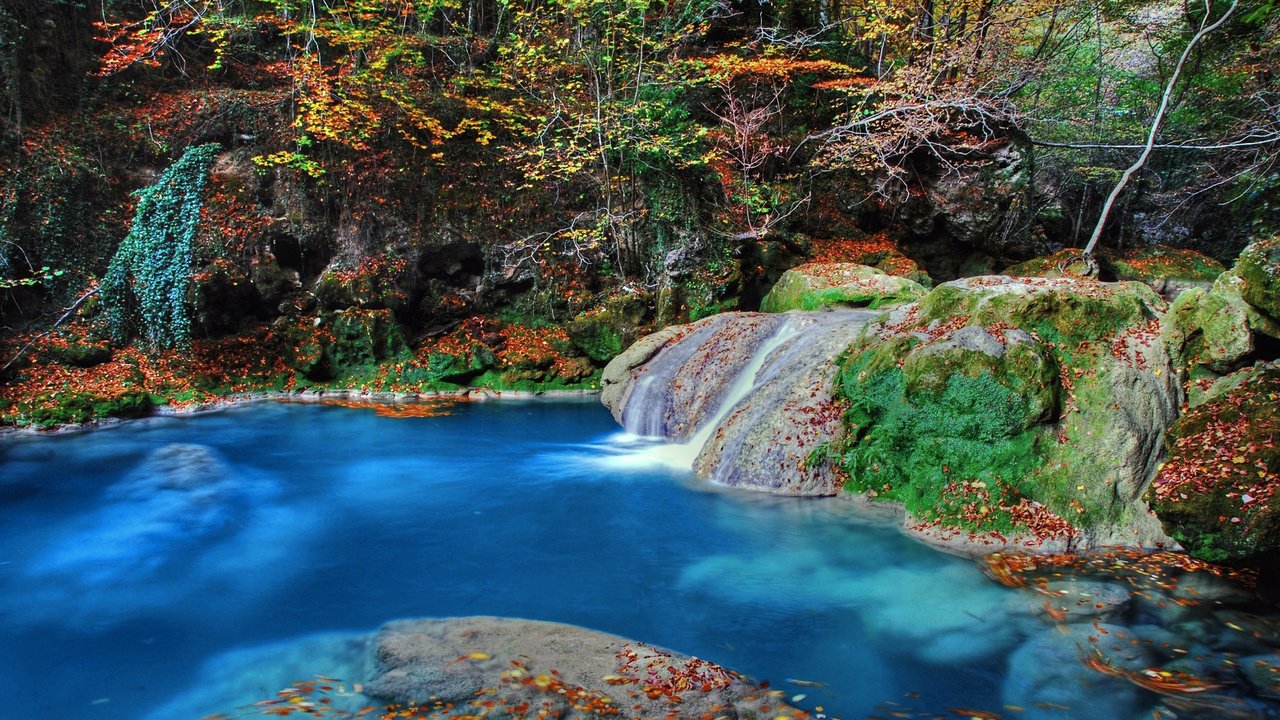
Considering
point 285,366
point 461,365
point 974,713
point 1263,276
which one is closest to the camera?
point 974,713

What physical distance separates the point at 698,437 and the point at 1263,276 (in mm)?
6721

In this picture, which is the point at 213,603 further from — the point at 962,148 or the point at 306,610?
the point at 962,148

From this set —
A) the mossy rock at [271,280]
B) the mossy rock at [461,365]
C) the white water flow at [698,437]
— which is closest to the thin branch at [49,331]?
the mossy rock at [271,280]

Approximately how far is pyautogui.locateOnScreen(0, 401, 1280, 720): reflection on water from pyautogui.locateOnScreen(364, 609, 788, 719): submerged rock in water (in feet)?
1.20

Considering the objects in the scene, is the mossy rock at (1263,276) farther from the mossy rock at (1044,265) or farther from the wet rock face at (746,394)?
the mossy rock at (1044,265)

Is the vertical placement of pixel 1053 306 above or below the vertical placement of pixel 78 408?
above

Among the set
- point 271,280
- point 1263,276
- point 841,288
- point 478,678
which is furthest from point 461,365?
point 1263,276

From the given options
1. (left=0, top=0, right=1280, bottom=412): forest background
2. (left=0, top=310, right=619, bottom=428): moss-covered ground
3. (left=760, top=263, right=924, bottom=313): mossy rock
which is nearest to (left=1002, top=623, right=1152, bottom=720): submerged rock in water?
(left=760, top=263, right=924, bottom=313): mossy rock

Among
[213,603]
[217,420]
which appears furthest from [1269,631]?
[217,420]

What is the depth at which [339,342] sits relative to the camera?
14.0 meters

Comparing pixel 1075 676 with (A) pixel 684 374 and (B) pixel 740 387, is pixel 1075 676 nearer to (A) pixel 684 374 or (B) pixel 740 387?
(B) pixel 740 387

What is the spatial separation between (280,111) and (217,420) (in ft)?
24.0

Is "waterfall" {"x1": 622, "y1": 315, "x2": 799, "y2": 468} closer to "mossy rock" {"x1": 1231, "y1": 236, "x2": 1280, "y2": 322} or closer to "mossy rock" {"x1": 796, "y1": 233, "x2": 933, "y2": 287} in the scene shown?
"mossy rock" {"x1": 796, "y1": 233, "x2": 933, "y2": 287}

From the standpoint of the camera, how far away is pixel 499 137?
644 inches
